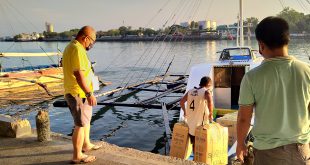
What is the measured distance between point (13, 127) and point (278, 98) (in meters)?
5.59

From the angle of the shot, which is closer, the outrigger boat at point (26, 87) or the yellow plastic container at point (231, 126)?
the yellow plastic container at point (231, 126)

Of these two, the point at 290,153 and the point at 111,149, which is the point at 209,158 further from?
the point at 290,153

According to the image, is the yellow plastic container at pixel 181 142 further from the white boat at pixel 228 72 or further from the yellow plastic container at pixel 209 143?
the white boat at pixel 228 72

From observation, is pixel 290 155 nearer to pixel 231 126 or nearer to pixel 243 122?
pixel 243 122

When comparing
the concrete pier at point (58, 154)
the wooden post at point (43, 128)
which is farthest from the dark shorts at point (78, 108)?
the wooden post at point (43, 128)

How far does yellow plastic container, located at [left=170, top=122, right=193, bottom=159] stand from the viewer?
698 cm

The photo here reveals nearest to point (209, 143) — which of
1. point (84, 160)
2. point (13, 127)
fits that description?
point (84, 160)

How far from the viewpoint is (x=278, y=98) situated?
2752mm

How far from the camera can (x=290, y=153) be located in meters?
2.78

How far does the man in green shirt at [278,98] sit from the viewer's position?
2719 millimetres

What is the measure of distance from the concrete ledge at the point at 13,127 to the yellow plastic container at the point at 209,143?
370 cm

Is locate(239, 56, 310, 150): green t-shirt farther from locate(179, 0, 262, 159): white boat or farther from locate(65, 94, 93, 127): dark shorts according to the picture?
locate(179, 0, 262, 159): white boat

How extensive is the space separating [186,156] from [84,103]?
3132 mm

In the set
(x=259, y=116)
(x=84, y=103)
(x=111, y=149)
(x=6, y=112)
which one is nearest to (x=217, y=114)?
(x=111, y=149)
